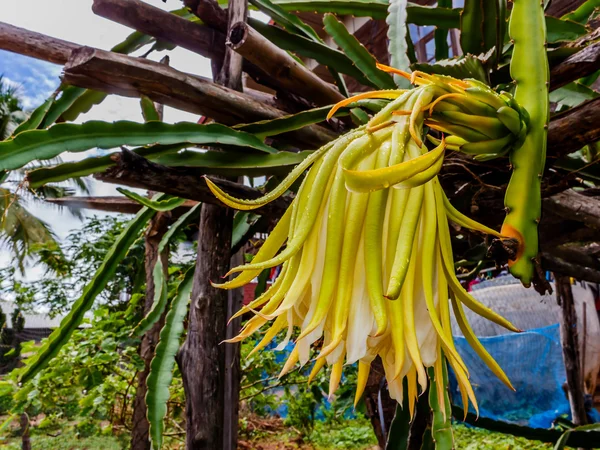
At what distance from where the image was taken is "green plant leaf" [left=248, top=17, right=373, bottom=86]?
2.72ft

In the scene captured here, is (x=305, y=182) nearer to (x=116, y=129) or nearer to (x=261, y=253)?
(x=261, y=253)

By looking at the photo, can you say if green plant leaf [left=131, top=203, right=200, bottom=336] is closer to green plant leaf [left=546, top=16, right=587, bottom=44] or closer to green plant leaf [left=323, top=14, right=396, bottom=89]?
green plant leaf [left=323, top=14, right=396, bottom=89]

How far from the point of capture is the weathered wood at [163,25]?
0.69m

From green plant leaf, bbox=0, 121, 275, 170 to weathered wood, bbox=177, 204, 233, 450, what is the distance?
0.16 meters

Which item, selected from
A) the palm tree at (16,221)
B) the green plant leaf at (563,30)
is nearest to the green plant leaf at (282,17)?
the green plant leaf at (563,30)

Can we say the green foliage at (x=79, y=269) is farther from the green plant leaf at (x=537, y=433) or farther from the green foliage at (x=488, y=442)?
the green plant leaf at (x=537, y=433)

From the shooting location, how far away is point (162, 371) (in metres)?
0.72

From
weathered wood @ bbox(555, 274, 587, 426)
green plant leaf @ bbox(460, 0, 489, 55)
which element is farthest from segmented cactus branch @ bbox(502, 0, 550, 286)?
weathered wood @ bbox(555, 274, 587, 426)

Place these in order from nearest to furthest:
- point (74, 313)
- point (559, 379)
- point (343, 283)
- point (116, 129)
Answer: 1. point (343, 283)
2. point (116, 129)
3. point (74, 313)
4. point (559, 379)

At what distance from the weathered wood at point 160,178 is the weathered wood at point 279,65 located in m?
0.21

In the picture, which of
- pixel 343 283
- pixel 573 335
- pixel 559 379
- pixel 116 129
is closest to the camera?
pixel 343 283

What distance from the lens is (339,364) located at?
12.5 inches

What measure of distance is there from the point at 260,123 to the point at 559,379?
4276 millimetres

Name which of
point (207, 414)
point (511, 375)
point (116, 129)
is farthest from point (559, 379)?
point (116, 129)
